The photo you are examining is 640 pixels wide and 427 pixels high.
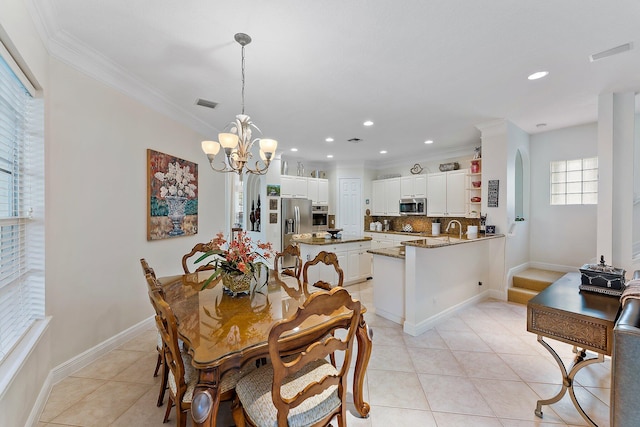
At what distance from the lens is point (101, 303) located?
8.18ft

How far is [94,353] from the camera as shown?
7.93 feet

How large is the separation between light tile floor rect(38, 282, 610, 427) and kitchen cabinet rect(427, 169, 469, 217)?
2857mm

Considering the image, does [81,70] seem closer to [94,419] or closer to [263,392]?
[94,419]

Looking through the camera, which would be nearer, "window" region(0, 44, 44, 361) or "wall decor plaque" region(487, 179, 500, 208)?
"window" region(0, 44, 44, 361)

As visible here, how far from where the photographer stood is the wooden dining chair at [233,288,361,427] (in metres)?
1.11

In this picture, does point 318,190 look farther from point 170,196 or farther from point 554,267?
point 554,267

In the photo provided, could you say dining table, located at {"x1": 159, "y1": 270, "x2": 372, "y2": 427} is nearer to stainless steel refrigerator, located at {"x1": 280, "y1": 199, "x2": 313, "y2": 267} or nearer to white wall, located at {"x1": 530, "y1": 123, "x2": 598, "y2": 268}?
stainless steel refrigerator, located at {"x1": 280, "y1": 199, "x2": 313, "y2": 267}

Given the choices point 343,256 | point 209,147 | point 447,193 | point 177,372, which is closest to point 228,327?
point 177,372

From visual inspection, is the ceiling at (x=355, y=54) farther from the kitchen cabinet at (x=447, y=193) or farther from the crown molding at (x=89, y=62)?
the kitchen cabinet at (x=447, y=193)

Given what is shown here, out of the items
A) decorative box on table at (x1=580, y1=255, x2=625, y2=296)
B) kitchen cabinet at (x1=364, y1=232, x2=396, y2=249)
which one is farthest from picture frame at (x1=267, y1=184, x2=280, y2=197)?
decorative box on table at (x1=580, y1=255, x2=625, y2=296)

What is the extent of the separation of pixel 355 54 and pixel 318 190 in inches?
184

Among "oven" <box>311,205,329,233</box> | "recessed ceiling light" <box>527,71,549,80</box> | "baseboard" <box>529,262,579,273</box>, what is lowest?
"baseboard" <box>529,262,579,273</box>

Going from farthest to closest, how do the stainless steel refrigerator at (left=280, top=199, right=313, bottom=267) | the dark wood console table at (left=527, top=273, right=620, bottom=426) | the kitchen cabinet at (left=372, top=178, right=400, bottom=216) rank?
the kitchen cabinet at (left=372, top=178, right=400, bottom=216)
the stainless steel refrigerator at (left=280, top=199, right=313, bottom=267)
the dark wood console table at (left=527, top=273, right=620, bottom=426)

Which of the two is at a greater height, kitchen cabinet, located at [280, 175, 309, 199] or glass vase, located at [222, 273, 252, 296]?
kitchen cabinet, located at [280, 175, 309, 199]
